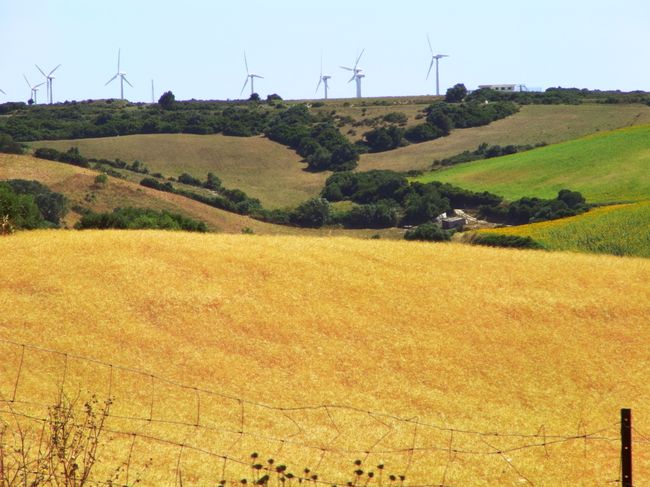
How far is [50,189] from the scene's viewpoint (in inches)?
3031

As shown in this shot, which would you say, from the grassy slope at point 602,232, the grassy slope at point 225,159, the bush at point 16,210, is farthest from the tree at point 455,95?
the bush at point 16,210

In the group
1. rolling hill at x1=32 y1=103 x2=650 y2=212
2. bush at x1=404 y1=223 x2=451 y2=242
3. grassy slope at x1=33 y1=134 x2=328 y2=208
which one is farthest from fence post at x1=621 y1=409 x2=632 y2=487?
grassy slope at x1=33 y1=134 x2=328 y2=208

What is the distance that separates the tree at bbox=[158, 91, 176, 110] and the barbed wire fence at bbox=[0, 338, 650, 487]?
16602 centimetres

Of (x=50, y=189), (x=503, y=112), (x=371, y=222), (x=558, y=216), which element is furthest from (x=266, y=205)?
(x=503, y=112)

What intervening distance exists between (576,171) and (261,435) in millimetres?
80494

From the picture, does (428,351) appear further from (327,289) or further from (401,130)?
(401,130)

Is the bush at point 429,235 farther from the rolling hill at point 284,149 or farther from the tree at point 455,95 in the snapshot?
the tree at point 455,95

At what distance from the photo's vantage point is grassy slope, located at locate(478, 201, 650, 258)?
55781 mm

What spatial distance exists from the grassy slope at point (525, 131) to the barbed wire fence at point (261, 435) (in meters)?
102

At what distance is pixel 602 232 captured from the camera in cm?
5884

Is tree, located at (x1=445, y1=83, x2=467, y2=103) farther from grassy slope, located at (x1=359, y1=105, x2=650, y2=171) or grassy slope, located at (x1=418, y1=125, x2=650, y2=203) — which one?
grassy slope, located at (x1=418, y1=125, x2=650, y2=203)

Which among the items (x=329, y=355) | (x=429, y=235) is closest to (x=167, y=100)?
(x=429, y=235)

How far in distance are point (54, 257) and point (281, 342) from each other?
29.9 ft

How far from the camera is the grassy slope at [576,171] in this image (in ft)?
283
